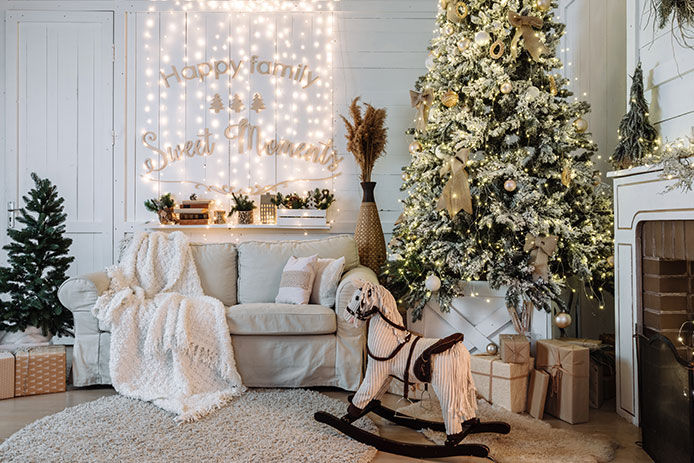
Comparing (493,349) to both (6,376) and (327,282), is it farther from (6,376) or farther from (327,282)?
(6,376)

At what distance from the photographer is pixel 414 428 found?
2.56 metres

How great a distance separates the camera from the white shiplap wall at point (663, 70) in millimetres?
2461

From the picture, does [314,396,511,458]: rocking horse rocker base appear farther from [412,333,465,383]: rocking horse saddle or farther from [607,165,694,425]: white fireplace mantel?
[607,165,694,425]: white fireplace mantel

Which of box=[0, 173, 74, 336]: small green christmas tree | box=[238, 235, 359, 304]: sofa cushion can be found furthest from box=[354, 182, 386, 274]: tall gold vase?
box=[0, 173, 74, 336]: small green christmas tree

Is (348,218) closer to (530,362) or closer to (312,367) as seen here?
(312,367)

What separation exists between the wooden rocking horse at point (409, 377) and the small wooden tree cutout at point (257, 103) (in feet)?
8.42

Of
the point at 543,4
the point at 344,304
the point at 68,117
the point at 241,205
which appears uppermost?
the point at 543,4

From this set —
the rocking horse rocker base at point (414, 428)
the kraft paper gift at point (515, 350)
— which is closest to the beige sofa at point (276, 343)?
the rocking horse rocker base at point (414, 428)

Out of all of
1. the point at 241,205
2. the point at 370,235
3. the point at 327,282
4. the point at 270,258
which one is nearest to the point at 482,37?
the point at 370,235

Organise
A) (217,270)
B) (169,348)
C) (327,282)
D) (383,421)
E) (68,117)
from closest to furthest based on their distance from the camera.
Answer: (383,421), (169,348), (327,282), (217,270), (68,117)

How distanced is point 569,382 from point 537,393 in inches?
6.8

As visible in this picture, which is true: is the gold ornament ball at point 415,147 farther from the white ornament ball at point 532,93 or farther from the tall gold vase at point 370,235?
the white ornament ball at point 532,93

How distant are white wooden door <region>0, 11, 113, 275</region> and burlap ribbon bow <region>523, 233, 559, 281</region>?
3.41 m

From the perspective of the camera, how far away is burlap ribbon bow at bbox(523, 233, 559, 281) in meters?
3.06
